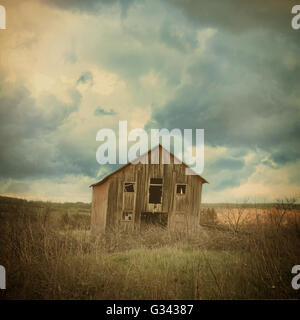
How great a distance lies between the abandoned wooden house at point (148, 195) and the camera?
15797 millimetres

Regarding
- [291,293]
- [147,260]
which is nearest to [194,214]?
[147,260]

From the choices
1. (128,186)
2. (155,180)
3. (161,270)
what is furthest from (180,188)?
(161,270)

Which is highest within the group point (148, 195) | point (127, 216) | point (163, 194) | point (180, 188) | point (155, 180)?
point (155, 180)

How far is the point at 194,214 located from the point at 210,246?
7383mm

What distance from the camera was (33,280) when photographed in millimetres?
5199

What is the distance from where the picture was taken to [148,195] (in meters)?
16.1

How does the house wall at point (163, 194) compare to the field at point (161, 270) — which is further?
the house wall at point (163, 194)

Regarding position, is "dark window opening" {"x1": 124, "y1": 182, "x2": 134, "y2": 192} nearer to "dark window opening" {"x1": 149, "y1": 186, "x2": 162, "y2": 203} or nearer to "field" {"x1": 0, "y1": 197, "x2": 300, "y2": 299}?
"dark window opening" {"x1": 149, "y1": 186, "x2": 162, "y2": 203}

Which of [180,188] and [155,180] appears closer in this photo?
[155,180]

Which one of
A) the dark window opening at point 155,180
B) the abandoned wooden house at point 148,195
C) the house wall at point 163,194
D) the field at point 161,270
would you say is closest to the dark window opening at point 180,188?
the abandoned wooden house at point 148,195

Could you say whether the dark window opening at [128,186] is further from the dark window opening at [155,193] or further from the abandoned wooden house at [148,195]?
the dark window opening at [155,193]

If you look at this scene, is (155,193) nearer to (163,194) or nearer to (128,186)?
(128,186)

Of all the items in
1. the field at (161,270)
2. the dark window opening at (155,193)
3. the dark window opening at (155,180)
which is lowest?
the field at (161,270)
